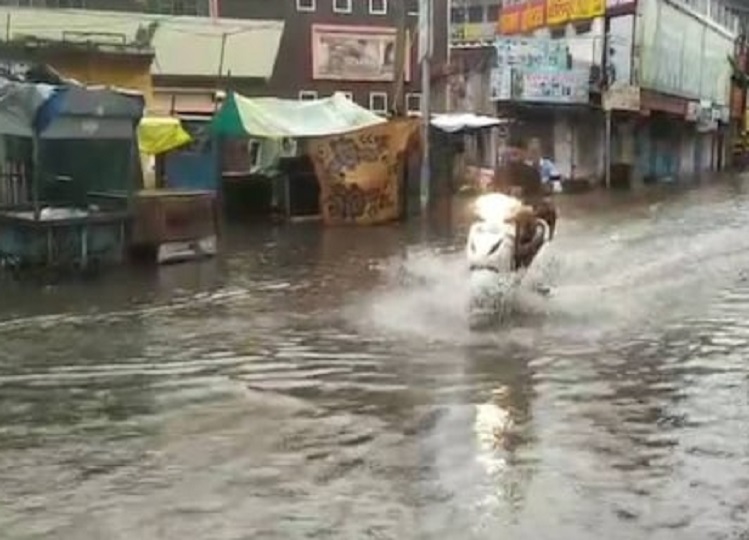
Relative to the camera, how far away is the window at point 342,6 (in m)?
45.9

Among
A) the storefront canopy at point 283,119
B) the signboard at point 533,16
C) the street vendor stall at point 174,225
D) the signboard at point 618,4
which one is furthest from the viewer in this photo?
the signboard at point 533,16

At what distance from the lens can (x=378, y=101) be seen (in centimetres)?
4741

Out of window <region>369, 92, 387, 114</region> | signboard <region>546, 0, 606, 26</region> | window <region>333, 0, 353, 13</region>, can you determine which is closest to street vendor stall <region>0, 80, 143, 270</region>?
signboard <region>546, 0, 606, 26</region>

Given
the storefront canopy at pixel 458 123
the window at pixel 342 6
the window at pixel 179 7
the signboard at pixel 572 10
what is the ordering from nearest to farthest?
1. the storefront canopy at pixel 458 123
2. the window at pixel 179 7
3. the signboard at pixel 572 10
4. the window at pixel 342 6

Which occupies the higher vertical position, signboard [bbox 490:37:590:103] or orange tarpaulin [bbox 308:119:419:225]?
signboard [bbox 490:37:590:103]

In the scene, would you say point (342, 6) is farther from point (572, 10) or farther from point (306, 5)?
point (572, 10)

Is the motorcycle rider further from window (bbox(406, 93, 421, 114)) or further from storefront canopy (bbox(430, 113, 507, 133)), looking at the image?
window (bbox(406, 93, 421, 114))

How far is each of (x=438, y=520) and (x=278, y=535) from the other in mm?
741

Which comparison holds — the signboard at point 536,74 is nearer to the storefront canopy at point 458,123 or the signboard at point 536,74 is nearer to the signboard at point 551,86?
the signboard at point 551,86

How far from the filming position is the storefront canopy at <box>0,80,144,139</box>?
14.9 metres

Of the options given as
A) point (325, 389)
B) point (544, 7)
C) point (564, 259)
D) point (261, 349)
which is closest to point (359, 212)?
point (564, 259)

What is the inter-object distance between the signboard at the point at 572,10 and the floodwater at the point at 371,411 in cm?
3053

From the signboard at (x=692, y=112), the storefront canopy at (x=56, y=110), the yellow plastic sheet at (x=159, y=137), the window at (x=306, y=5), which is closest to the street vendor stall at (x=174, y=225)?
the storefront canopy at (x=56, y=110)

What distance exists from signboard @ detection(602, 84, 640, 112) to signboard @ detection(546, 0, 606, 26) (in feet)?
13.9
